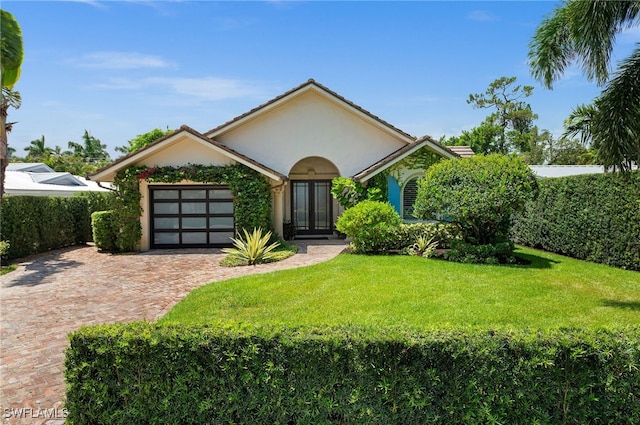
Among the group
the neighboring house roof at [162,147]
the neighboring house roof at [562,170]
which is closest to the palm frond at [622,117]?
the neighboring house roof at [162,147]

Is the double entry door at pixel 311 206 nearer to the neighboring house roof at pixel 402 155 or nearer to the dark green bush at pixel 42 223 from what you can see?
the neighboring house roof at pixel 402 155

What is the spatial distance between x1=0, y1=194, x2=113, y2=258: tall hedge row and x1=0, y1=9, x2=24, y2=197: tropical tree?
119 cm

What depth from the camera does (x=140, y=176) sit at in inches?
682

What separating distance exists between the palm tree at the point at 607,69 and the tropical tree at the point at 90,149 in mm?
88943

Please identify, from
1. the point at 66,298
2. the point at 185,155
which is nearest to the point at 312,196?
the point at 185,155

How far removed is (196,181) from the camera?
1752 cm

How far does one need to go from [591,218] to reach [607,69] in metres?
6.49

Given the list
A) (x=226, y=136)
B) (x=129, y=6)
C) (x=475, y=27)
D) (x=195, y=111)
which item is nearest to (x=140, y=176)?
(x=226, y=136)

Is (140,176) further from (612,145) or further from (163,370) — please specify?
(612,145)

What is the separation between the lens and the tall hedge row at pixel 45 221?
1561cm

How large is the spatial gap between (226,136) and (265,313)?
45.4 ft

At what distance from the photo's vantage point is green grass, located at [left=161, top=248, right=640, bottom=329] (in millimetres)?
7652

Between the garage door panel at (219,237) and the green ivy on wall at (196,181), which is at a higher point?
the green ivy on wall at (196,181)

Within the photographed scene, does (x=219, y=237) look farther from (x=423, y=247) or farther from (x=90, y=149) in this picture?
(x=90, y=149)
